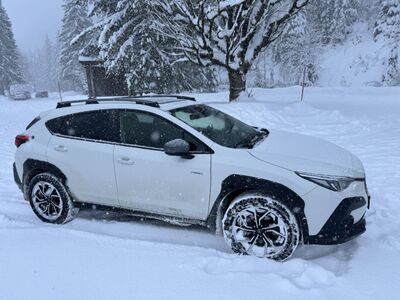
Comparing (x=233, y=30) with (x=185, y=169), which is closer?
(x=185, y=169)

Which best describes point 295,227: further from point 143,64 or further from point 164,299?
point 143,64

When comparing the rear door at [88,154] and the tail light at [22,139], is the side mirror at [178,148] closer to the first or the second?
the rear door at [88,154]

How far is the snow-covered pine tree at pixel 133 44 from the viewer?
63.6 feet

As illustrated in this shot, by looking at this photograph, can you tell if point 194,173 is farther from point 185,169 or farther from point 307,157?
point 307,157

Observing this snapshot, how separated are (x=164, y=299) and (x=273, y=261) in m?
1.21

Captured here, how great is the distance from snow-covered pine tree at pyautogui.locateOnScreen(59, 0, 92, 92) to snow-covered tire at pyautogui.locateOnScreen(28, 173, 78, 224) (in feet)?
140

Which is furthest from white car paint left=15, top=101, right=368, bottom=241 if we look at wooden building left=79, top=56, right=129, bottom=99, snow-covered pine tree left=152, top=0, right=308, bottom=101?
wooden building left=79, top=56, right=129, bottom=99

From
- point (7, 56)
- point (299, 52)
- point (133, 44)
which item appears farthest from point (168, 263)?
point (7, 56)

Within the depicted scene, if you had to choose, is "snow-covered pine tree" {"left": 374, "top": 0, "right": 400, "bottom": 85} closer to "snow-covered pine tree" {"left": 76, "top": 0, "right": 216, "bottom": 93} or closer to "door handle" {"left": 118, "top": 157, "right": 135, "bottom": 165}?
"snow-covered pine tree" {"left": 76, "top": 0, "right": 216, "bottom": 93}

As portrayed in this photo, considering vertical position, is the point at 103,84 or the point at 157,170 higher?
the point at 157,170

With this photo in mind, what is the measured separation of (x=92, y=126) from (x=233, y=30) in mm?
10455

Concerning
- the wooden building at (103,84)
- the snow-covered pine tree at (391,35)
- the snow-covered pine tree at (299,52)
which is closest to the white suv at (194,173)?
the wooden building at (103,84)

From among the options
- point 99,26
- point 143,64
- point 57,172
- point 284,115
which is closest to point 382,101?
point 284,115

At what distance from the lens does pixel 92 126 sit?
498 centimetres
